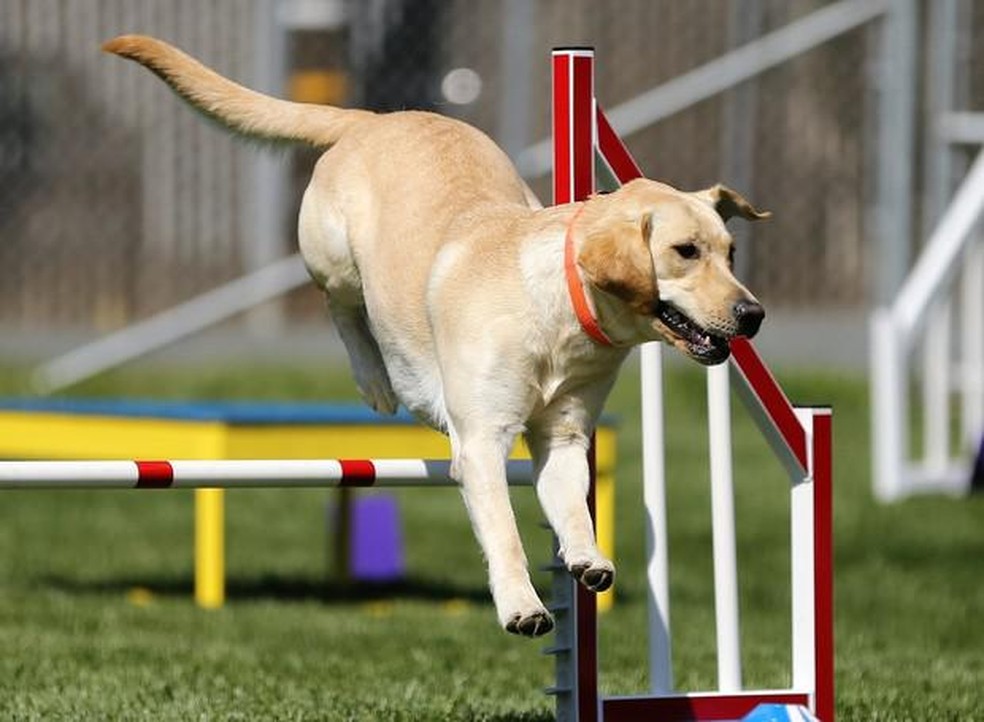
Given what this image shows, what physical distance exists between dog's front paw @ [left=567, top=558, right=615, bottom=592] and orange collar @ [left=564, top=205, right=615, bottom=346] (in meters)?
0.44

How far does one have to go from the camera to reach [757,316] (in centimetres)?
432

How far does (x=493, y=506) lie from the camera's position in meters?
4.59

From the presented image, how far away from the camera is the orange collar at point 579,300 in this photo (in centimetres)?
447

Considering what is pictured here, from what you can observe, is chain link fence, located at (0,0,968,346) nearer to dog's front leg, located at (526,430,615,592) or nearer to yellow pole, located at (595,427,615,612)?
yellow pole, located at (595,427,615,612)

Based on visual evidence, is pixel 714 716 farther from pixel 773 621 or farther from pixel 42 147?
pixel 42 147

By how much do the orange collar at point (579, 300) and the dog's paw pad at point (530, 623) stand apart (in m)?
0.56

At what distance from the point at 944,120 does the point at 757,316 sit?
798cm

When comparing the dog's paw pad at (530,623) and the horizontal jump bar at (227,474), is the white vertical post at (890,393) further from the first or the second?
the dog's paw pad at (530,623)

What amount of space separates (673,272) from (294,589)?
15.5 feet

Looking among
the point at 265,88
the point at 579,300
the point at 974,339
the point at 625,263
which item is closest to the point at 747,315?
the point at 625,263

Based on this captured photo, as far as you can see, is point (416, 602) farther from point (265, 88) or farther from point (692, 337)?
point (265, 88)

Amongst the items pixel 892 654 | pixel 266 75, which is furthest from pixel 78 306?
pixel 892 654

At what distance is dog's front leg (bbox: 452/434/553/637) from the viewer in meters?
4.47

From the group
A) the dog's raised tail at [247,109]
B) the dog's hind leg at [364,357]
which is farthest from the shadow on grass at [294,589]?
the dog's raised tail at [247,109]
